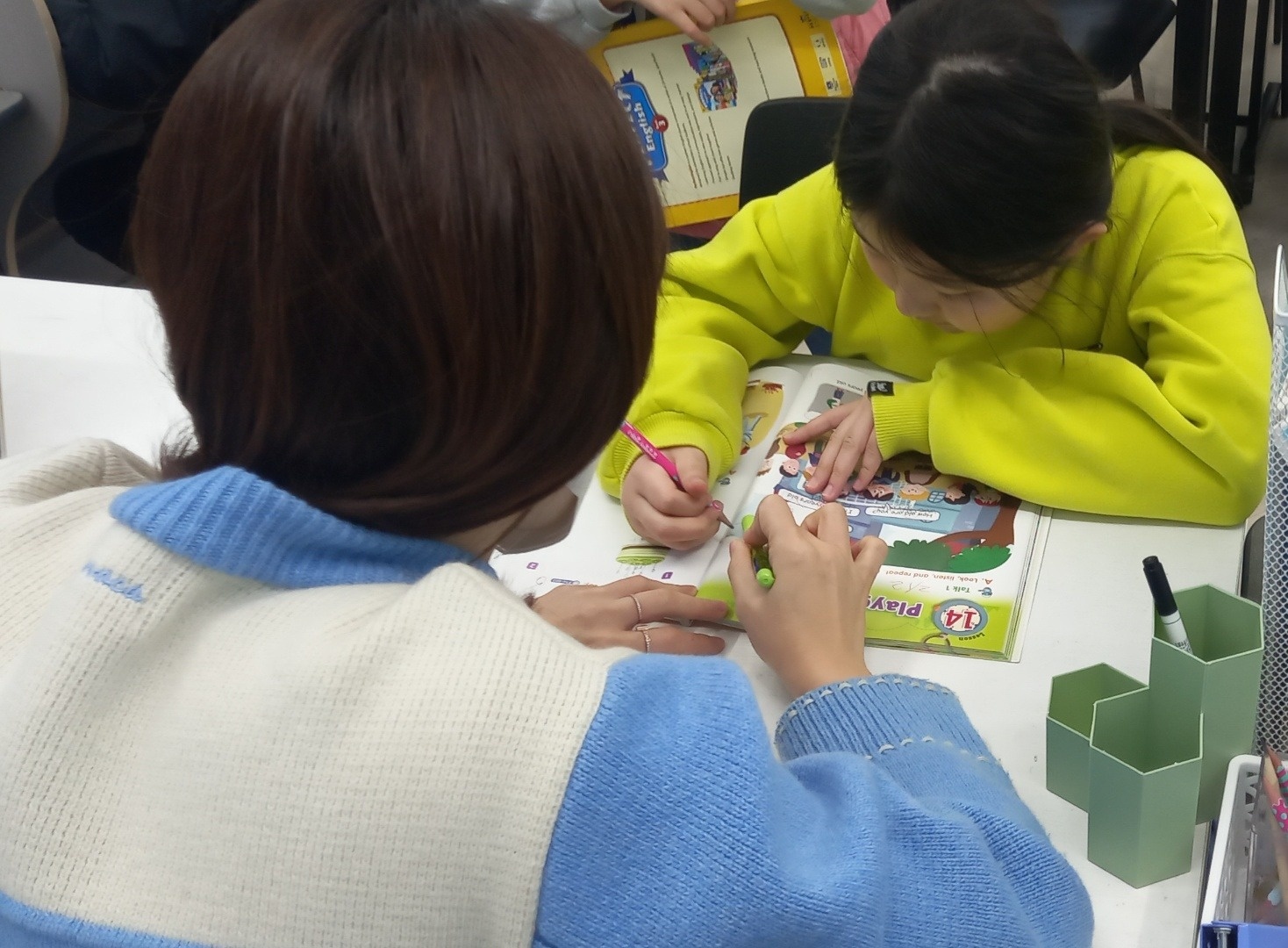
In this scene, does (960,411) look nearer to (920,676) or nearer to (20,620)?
(920,676)

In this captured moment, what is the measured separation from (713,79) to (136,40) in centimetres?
89

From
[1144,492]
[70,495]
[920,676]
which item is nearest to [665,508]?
[920,676]

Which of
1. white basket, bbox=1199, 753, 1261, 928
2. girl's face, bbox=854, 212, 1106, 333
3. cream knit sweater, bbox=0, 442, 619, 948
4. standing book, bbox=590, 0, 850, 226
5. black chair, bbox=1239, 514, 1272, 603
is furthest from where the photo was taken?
standing book, bbox=590, 0, 850, 226

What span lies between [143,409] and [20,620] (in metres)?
0.67

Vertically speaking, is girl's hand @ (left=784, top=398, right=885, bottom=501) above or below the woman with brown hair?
below

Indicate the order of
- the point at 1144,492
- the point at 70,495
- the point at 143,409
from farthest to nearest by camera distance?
Answer: the point at 143,409 < the point at 1144,492 < the point at 70,495

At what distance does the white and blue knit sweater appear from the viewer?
1.53ft

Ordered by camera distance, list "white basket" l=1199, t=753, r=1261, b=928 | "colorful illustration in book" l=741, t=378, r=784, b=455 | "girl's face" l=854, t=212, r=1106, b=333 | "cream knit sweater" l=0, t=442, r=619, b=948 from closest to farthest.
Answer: "cream knit sweater" l=0, t=442, r=619, b=948
"white basket" l=1199, t=753, r=1261, b=928
"girl's face" l=854, t=212, r=1106, b=333
"colorful illustration in book" l=741, t=378, r=784, b=455

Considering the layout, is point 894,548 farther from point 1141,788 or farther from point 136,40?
point 136,40

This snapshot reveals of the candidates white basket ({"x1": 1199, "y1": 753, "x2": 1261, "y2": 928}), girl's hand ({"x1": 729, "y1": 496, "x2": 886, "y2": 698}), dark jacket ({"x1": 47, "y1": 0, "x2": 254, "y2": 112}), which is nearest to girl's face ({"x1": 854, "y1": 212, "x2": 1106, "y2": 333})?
girl's hand ({"x1": 729, "y1": 496, "x2": 886, "y2": 698})

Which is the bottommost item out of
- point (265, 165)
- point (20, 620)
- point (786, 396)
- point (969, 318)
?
point (786, 396)

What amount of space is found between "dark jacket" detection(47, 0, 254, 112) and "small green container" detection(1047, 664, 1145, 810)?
154cm

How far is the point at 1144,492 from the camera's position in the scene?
38.1 inches

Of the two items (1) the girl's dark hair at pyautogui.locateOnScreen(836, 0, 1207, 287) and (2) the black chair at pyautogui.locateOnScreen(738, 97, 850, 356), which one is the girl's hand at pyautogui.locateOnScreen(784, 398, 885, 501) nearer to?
(1) the girl's dark hair at pyautogui.locateOnScreen(836, 0, 1207, 287)
